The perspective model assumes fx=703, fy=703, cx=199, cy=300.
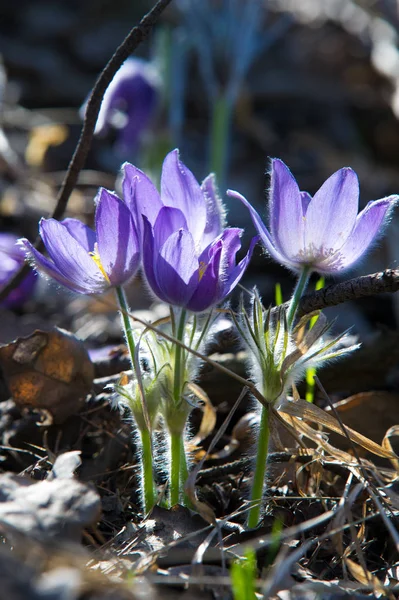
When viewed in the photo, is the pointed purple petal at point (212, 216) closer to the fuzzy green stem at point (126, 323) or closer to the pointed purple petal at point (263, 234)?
the pointed purple petal at point (263, 234)

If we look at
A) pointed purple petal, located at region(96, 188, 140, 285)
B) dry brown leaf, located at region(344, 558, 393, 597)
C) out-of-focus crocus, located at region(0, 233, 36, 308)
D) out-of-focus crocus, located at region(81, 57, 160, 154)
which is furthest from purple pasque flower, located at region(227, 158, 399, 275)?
out-of-focus crocus, located at region(81, 57, 160, 154)

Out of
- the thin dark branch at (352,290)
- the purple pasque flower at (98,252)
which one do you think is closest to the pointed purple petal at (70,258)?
the purple pasque flower at (98,252)

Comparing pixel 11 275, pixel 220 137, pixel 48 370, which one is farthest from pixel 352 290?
pixel 220 137

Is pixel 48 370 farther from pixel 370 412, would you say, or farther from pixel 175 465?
pixel 370 412

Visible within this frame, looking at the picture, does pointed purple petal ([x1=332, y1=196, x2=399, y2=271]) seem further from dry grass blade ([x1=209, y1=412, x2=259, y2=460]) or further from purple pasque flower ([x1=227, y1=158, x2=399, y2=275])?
dry grass blade ([x1=209, y1=412, x2=259, y2=460])

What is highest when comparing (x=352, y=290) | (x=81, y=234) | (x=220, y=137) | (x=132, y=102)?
(x=132, y=102)

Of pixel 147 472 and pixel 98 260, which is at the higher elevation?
pixel 98 260
